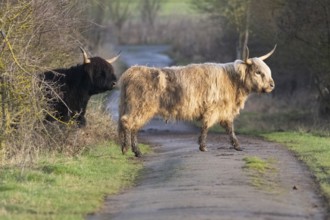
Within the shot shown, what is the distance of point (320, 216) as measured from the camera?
12.0m

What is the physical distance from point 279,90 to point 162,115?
21282mm

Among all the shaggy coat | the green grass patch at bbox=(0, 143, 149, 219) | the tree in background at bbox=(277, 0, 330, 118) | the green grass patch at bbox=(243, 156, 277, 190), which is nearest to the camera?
the green grass patch at bbox=(0, 143, 149, 219)

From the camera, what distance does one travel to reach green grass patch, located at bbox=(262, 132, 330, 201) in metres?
15.6

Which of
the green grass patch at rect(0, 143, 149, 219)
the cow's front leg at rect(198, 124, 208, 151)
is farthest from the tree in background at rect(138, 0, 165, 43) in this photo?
the green grass patch at rect(0, 143, 149, 219)

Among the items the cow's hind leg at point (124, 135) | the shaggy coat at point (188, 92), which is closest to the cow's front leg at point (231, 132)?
the shaggy coat at point (188, 92)

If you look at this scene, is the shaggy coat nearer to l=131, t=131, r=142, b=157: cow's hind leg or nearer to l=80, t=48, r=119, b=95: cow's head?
l=131, t=131, r=142, b=157: cow's hind leg

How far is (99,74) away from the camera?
19922 millimetres

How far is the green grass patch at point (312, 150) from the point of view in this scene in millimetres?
15628

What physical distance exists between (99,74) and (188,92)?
2143mm

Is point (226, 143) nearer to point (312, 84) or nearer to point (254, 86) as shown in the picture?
point (254, 86)

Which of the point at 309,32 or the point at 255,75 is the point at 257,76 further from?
the point at 309,32

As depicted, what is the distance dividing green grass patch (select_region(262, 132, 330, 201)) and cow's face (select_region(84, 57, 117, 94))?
452 centimetres

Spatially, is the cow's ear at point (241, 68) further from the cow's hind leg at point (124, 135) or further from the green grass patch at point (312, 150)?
the cow's hind leg at point (124, 135)

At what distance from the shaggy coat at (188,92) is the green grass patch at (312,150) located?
176 cm
